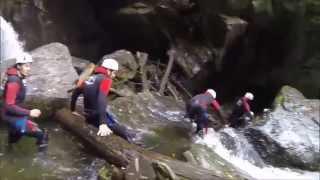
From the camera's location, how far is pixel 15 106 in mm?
8109

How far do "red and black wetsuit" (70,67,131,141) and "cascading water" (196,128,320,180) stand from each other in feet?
10.5

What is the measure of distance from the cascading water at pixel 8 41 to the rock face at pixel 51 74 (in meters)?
3.76

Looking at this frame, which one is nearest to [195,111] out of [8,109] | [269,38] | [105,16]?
[8,109]

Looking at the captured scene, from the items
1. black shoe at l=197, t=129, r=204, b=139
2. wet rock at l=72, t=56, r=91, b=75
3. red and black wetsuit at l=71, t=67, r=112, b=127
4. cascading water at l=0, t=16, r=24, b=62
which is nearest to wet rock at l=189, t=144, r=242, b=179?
black shoe at l=197, t=129, r=204, b=139

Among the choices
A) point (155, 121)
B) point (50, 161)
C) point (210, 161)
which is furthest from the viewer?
point (155, 121)

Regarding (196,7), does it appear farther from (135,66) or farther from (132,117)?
(132,117)

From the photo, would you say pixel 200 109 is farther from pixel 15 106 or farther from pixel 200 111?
pixel 15 106

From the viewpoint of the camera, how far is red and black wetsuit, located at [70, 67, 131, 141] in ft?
28.0

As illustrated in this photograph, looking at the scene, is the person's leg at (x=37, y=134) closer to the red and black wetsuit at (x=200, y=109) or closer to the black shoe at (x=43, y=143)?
the black shoe at (x=43, y=143)

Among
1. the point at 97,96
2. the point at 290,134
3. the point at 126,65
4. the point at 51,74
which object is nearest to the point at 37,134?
the point at 97,96

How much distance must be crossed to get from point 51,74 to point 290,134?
597 centimetres

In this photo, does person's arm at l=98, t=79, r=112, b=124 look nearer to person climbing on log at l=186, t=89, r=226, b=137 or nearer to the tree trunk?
person climbing on log at l=186, t=89, r=226, b=137

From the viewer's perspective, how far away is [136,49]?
62.5 feet

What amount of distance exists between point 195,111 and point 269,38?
6214 mm
